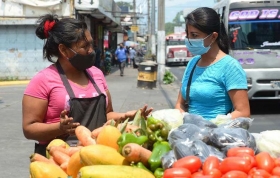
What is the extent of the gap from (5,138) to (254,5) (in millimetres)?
6885

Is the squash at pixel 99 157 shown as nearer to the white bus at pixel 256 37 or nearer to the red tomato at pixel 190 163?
the red tomato at pixel 190 163

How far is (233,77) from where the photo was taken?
12.5ft

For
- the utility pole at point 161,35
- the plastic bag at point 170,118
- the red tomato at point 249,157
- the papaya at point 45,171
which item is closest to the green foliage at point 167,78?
the utility pole at point 161,35

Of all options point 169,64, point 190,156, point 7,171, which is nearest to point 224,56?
point 190,156

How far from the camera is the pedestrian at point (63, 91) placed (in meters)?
3.61

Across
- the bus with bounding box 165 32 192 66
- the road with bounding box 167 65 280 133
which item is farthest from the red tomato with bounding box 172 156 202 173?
the bus with bounding box 165 32 192 66

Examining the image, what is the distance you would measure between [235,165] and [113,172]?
0.66 meters

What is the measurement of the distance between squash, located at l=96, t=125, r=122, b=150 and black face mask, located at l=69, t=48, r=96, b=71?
2.41ft

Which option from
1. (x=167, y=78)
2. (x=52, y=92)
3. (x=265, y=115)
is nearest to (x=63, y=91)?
(x=52, y=92)

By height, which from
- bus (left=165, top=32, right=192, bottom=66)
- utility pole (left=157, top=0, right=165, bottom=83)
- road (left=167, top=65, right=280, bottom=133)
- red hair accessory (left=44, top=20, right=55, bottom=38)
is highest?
red hair accessory (left=44, top=20, right=55, bottom=38)

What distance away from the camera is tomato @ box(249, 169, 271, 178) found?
7.92ft

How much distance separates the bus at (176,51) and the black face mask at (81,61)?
1575 inches

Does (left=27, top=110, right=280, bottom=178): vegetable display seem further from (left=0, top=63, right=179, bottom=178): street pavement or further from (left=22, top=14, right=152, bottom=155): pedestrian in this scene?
(left=0, top=63, right=179, bottom=178): street pavement

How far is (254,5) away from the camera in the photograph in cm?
1259
